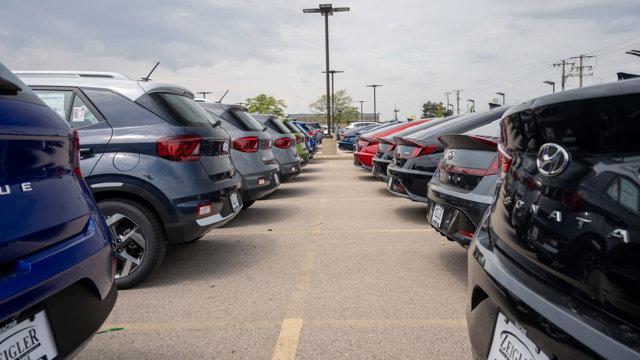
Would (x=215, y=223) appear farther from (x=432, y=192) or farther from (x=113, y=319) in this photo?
(x=432, y=192)

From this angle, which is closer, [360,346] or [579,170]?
[579,170]

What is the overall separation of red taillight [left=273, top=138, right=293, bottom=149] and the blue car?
670 cm

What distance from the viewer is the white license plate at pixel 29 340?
1.51 meters

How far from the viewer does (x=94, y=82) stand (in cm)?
406

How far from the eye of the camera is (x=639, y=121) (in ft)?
3.95

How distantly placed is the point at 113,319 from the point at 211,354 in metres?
0.99

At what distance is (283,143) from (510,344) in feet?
25.0

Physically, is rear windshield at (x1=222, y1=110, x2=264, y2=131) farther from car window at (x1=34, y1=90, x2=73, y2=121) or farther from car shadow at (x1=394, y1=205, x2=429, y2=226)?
car window at (x1=34, y1=90, x2=73, y2=121)

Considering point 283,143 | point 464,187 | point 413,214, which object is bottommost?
point 413,214

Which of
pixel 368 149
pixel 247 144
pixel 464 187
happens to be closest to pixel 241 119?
pixel 247 144

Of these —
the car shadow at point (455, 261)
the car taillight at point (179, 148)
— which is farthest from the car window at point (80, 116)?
the car shadow at point (455, 261)

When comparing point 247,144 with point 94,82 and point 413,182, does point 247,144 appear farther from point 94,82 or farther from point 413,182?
point 94,82

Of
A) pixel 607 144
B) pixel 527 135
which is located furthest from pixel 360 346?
pixel 607 144

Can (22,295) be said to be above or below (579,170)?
below
